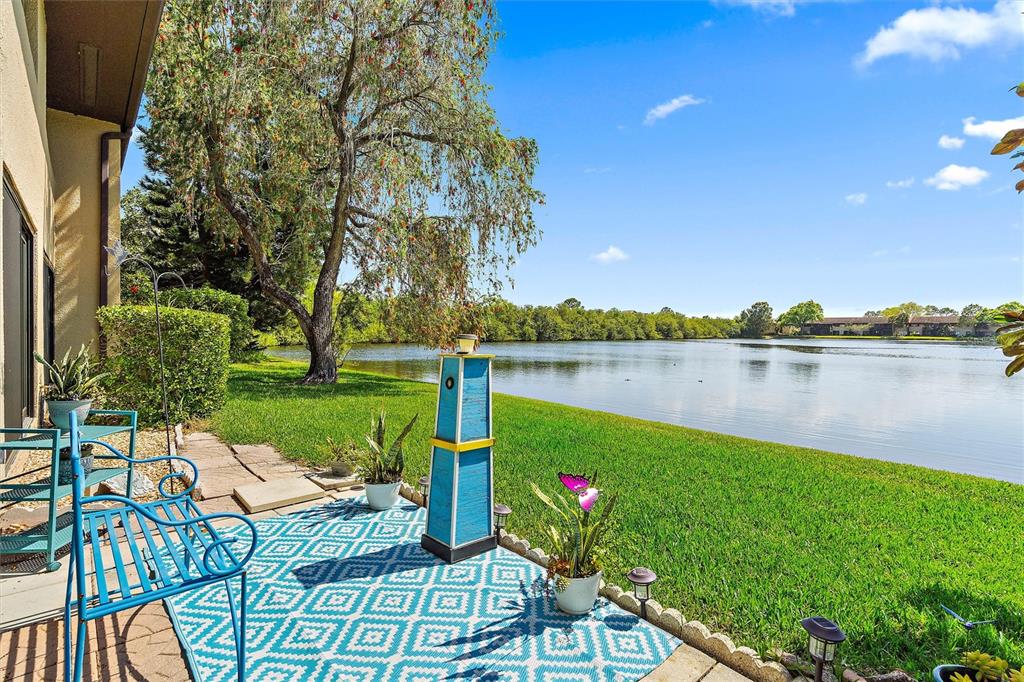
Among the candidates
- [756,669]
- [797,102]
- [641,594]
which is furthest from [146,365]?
[797,102]

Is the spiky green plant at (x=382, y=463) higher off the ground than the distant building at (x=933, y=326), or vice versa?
the distant building at (x=933, y=326)

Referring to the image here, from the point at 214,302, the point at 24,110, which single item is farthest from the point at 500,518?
the point at 214,302

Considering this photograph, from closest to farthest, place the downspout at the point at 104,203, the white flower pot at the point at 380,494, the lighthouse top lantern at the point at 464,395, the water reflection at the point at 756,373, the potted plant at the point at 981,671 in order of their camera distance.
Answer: the potted plant at the point at 981,671
the lighthouse top lantern at the point at 464,395
the white flower pot at the point at 380,494
the downspout at the point at 104,203
the water reflection at the point at 756,373

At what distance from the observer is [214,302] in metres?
16.0

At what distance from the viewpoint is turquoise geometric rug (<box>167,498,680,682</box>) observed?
231 cm

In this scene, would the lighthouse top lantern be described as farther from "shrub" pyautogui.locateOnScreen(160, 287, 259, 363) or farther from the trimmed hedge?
the trimmed hedge

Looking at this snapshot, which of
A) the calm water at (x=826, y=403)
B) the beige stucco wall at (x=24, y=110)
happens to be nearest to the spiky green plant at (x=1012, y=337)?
the beige stucco wall at (x=24, y=110)

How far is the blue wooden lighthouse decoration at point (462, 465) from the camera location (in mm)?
3373

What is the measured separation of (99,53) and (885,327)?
95360 mm

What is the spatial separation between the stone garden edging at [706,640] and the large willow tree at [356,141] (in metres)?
10.8

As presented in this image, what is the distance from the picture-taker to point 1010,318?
2031 mm

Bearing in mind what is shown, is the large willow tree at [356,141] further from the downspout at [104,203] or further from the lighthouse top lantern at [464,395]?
the lighthouse top lantern at [464,395]

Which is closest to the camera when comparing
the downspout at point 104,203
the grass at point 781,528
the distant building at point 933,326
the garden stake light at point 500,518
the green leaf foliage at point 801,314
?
the grass at point 781,528

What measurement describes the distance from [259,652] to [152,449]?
4.70 m
